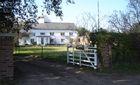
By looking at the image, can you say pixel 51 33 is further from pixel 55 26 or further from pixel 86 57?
pixel 86 57

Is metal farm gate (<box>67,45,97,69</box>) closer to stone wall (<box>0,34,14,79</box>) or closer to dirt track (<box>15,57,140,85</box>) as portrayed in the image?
dirt track (<box>15,57,140,85</box>)

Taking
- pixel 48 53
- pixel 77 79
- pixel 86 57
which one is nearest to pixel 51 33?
pixel 48 53

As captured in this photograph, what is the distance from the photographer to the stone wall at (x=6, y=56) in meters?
16.5

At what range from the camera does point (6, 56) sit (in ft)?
54.4

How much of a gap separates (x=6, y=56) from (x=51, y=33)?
111 m

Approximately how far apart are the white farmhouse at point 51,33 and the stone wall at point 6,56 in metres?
98.5

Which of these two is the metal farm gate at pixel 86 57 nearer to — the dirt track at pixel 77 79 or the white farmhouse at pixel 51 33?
the dirt track at pixel 77 79

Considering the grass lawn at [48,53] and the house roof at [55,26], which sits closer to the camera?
the grass lawn at [48,53]

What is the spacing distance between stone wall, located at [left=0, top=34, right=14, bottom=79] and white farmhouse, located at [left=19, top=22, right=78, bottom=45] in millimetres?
98518

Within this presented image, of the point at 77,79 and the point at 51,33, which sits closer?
the point at 77,79

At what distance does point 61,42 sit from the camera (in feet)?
404

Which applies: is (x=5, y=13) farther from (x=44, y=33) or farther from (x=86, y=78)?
(x=44, y=33)

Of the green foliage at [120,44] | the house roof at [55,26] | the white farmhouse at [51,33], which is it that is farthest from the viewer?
the house roof at [55,26]

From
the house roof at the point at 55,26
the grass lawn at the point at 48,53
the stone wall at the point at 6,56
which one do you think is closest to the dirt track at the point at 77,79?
the stone wall at the point at 6,56
